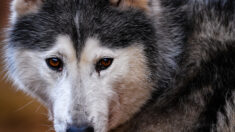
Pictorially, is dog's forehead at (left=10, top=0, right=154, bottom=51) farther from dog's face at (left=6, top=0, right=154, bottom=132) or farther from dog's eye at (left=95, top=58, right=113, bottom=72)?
dog's eye at (left=95, top=58, right=113, bottom=72)

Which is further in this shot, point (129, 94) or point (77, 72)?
point (129, 94)

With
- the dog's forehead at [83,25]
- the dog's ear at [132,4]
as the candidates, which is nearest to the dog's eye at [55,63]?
the dog's forehead at [83,25]

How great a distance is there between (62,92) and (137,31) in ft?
2.94

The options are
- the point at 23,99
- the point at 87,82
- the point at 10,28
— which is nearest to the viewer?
the point at 87,82

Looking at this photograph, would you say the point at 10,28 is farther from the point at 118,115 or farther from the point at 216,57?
the point at 216,57

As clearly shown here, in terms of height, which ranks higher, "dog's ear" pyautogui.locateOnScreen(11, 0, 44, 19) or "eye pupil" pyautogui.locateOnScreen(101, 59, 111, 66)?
"dog's ear" pyautogui.locateOnScreen(11, 0, 44, 19)

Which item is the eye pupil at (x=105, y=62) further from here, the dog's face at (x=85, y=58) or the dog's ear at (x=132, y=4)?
the dog's ear at (x=132, y=4)

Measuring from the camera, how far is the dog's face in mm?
3404

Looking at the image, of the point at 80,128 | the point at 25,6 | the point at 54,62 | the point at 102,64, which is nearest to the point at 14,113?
the point at 25,6

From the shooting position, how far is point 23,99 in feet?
26.8

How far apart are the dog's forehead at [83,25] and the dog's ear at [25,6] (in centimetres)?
6

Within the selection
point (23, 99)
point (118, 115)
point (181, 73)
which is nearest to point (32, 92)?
point (118, 115)

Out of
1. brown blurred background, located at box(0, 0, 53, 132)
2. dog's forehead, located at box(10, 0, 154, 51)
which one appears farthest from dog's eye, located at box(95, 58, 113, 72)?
brown blurred background, located at box(0, 0, 53, 132)

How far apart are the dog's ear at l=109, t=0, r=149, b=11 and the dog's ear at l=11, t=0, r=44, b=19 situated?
2.40 ft
